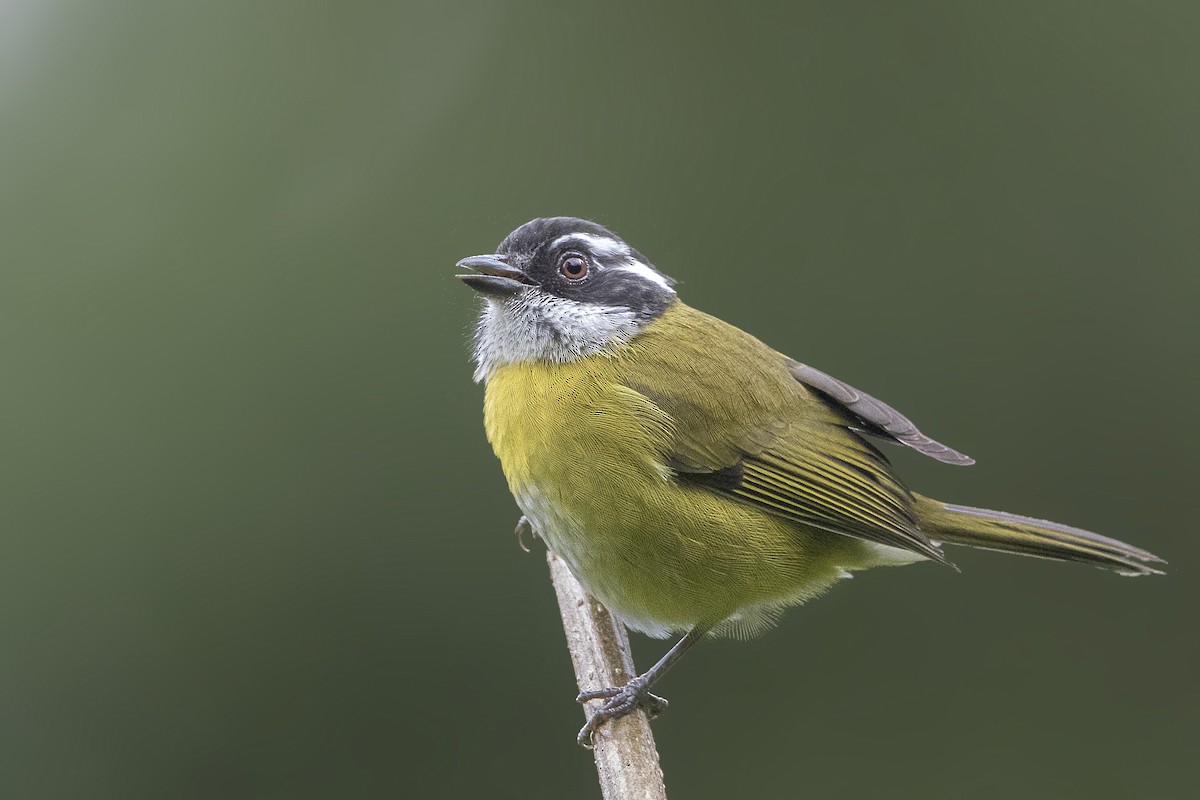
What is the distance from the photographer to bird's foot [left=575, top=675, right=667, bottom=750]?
3.93 m

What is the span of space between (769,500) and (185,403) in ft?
8.49

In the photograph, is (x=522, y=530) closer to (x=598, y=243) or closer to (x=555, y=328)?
(x=555, y=328)

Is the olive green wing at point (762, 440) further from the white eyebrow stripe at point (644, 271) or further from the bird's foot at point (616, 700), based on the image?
the bird's foot at point (616, 700)

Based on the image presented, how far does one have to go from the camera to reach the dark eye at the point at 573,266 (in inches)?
159

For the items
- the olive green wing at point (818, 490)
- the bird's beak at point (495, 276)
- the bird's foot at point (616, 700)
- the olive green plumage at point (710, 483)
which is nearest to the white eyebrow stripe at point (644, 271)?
the olive green plumage at point (710, 483)

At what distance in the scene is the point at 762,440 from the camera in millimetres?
3975

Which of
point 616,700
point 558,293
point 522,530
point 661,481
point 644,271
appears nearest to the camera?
point 661,481

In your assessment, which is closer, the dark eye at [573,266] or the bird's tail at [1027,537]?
the bird's tail at [1027,537]

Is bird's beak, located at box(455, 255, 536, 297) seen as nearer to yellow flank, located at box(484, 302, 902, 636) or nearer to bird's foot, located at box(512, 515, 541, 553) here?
yellow flank, located at box(484, 302, 902, 636)

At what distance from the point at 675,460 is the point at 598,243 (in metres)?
0.71

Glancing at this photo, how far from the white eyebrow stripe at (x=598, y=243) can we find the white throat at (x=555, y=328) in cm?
17

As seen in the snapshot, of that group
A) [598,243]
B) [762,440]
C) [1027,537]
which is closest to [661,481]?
[762,440]

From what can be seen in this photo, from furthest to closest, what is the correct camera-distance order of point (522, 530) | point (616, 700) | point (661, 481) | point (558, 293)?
1. point (522, 530)
2. point (558, 293)
3. point (616, 700)
4. point (661, 481)

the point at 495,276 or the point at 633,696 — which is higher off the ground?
the point at 495,276
